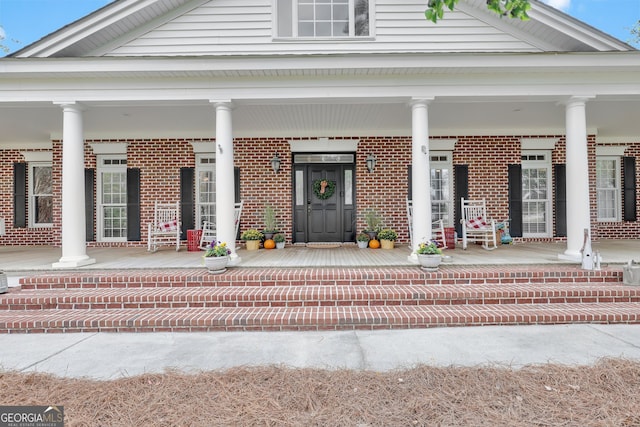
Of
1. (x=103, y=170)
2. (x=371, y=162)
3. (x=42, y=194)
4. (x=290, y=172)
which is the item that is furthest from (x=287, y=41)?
(x=42, y=194)

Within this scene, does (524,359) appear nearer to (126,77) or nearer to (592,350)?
(592,350)

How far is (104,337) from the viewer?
345 cm

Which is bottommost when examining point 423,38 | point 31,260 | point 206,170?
point 31,260

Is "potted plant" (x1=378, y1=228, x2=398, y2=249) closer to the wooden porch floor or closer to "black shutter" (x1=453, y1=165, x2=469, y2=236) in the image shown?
the wooden porch floor

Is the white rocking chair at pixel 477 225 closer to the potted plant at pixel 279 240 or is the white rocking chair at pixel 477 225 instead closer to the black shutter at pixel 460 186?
the black shutter at pixel 460 186

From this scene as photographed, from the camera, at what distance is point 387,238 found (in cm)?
727

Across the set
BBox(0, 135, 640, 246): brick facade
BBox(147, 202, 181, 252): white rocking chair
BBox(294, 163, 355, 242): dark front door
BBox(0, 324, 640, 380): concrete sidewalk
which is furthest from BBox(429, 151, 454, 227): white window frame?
BBox(147, 202, 181, 252): white rocking chair

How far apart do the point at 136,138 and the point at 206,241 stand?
3158 millimetres

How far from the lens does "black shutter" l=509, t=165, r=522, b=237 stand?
798 cm

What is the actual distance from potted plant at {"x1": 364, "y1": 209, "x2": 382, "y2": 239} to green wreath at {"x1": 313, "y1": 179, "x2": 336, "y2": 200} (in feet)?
3.26

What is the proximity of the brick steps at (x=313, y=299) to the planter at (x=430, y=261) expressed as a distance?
122 millimetres

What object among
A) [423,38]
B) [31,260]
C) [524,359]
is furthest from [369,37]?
[31,260]

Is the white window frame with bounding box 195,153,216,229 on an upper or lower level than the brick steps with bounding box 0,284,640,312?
upper

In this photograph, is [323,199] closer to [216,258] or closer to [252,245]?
[252,245]
